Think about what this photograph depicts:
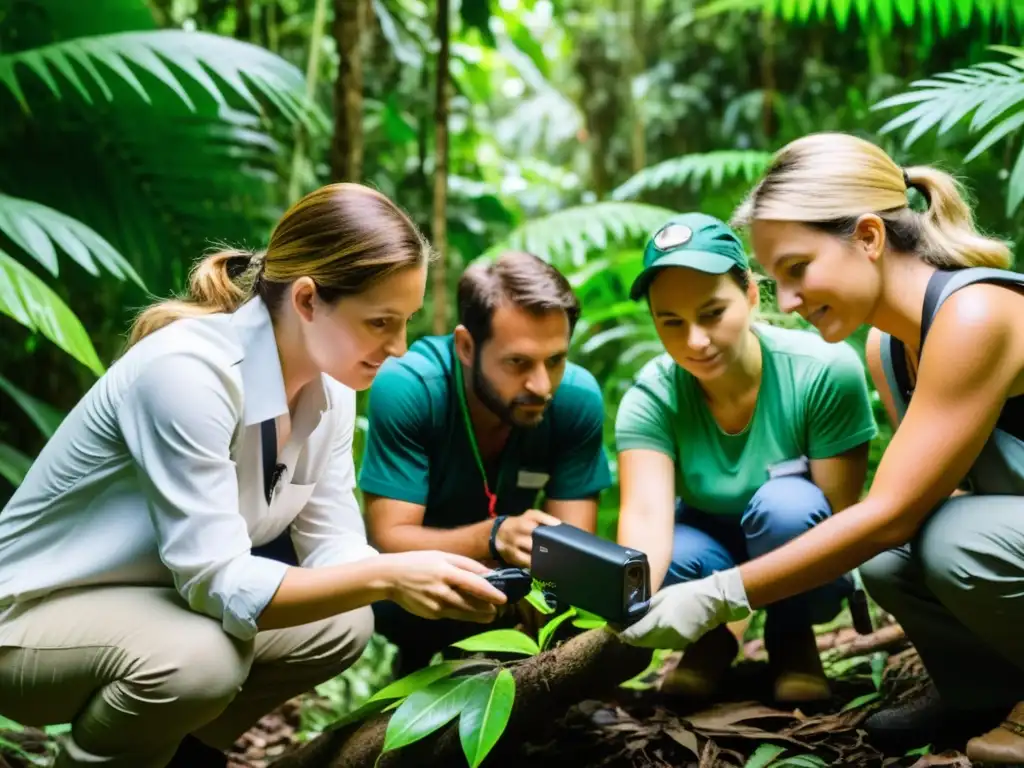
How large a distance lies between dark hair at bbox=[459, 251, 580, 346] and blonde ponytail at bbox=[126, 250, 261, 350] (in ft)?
1.77

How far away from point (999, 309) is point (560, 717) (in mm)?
1177

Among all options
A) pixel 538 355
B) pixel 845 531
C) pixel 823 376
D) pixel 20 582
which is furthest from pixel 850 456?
pixel 20 582

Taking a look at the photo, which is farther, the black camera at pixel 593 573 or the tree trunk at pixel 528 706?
the tree trunk at pixel 528 706

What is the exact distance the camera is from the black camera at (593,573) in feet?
5.54

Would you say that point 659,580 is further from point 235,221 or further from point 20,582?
point 235,221

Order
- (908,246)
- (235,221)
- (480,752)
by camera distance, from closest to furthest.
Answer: (480,752), (908,246), (235,221)

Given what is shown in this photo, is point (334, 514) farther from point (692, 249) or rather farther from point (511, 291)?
point (692, 249)

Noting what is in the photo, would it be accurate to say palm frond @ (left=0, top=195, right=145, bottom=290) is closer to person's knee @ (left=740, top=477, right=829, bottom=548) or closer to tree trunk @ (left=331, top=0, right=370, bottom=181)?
tree trunk @ (left=331, top=0, right=370, bottom=181)

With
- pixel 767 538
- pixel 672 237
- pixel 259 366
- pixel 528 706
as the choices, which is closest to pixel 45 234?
pixel 259 366

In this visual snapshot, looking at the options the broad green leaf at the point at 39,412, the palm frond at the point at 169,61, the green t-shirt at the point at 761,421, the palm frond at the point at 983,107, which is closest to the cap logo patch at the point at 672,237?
the green t-shirt at the point at 761,421

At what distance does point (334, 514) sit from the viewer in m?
2.04

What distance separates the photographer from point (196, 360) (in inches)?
65.3

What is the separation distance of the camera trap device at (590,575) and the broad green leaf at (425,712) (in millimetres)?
206

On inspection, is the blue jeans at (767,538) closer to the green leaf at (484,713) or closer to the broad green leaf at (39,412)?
the green leaf at (484,713)
